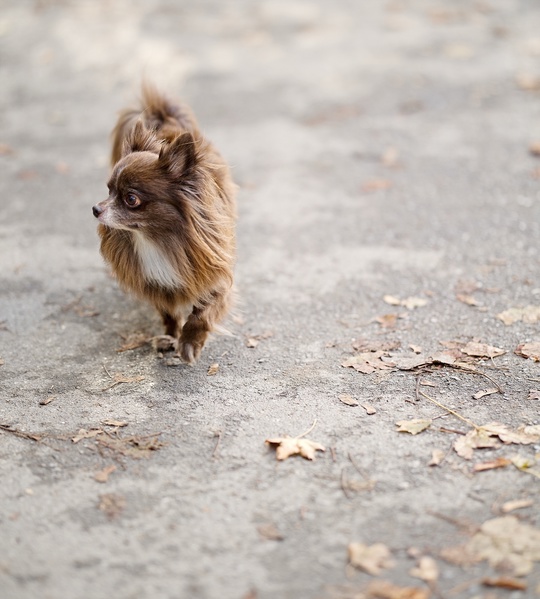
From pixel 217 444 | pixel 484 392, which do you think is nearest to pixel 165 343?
pixel 217 444

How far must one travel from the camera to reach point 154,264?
4074 mm

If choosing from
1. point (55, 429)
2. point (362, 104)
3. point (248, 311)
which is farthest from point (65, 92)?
point (55, 429)

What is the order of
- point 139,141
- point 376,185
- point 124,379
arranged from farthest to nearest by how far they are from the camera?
point 376,185 < point 124,379 < point 139,141

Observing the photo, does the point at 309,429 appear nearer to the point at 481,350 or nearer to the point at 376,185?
the point at 481,350

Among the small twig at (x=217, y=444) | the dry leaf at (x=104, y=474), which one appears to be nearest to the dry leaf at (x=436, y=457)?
the small twig at (x=217, y=444)

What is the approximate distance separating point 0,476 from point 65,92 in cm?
650

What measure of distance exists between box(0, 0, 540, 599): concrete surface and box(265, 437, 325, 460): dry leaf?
0.06m

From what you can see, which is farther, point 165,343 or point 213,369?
point 165,343

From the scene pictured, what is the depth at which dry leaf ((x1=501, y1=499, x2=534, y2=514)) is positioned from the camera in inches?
124

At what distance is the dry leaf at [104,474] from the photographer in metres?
3.43

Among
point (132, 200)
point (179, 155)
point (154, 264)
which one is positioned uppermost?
point (179, 155)

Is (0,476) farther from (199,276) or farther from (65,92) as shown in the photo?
(65,92)

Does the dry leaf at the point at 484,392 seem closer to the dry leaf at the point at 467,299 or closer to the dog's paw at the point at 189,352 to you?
the dry leaf at the point at 467,299

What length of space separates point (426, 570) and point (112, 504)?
138 cm
